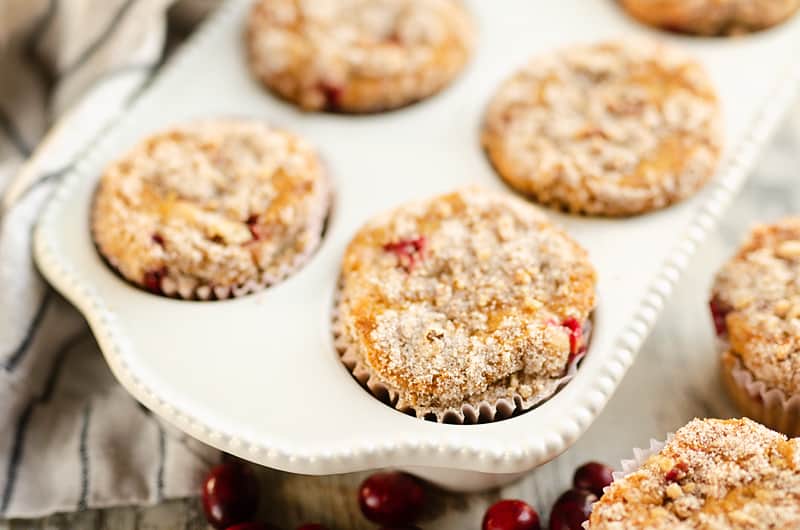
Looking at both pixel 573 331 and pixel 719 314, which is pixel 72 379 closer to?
pixel 573 331

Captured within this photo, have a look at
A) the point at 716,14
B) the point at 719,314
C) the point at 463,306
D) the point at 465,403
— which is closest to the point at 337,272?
the point at 463,306

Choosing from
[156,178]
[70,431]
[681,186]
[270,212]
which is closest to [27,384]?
[70,431]

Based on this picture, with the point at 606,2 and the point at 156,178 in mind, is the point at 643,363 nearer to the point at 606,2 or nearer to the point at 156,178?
the point at 606,2

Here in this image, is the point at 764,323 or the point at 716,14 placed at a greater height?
the point at 716,14

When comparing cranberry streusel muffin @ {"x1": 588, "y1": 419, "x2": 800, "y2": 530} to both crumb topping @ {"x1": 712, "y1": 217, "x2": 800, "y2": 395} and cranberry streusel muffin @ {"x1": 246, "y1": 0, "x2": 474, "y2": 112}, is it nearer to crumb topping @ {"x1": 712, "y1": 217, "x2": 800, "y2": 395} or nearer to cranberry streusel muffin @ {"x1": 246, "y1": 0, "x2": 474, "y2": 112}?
crumb topping @ {"x1": 712, "y1": 217, "x2": 800, "y2": 395}

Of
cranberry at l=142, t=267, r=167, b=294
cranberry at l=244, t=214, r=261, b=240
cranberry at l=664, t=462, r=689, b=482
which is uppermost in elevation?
cranberry at l=244, t=214, r=261, b=240

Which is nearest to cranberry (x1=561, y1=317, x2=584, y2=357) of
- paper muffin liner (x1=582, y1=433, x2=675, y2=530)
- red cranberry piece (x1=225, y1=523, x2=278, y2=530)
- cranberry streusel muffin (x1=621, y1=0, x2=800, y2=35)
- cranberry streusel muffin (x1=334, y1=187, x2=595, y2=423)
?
cranberry streusel muffin (x1=334, y1=187, x2=595, y2=423)
